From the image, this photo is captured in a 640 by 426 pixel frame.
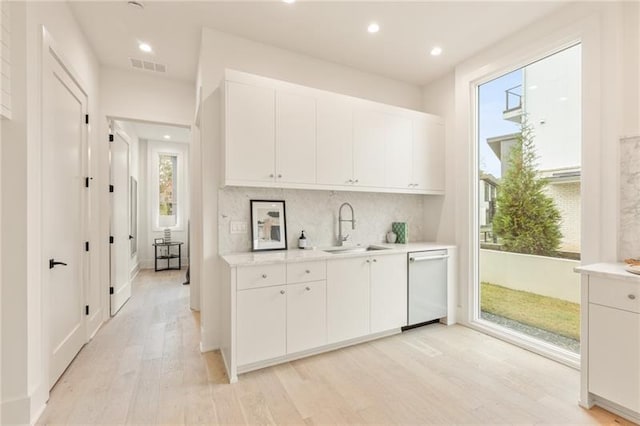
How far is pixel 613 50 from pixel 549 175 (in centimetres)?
105

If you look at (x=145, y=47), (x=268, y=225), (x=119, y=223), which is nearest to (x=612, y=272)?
(x=268, y=225)

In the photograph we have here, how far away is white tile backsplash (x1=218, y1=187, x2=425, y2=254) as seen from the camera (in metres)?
2.89

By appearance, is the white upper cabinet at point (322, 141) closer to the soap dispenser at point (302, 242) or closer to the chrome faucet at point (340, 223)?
the chrome faucet at point (340, 223)

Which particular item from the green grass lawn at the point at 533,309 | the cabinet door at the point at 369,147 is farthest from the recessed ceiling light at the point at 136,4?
the green grass lawn at the point at 533,309

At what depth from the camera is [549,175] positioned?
2795 millimetres

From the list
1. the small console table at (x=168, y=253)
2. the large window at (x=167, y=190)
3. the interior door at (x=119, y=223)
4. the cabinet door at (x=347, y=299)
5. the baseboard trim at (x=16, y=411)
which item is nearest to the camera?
the baseboard trim at (x=16, y=411)

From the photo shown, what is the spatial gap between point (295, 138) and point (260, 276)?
4.43ft

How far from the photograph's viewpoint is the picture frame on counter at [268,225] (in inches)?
115

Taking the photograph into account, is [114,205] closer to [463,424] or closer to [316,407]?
[316,407]

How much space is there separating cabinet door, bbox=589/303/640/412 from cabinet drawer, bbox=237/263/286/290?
2247 mm

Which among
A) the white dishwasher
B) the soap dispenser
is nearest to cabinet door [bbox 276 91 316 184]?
the soap dispenser

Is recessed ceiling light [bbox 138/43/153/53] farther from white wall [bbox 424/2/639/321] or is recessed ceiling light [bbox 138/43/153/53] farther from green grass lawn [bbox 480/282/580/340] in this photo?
green grass lawn [bbox 480/282/580/340]

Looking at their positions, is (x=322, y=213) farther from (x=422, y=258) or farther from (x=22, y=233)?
(x=22, y=233)

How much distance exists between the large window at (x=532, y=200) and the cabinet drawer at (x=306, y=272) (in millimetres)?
2021
